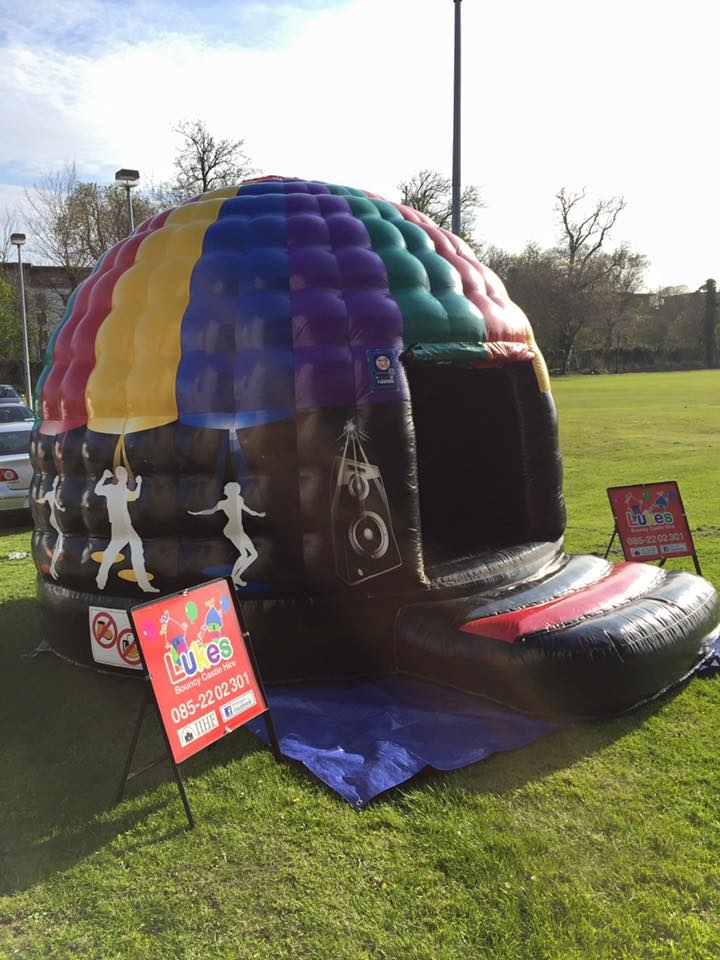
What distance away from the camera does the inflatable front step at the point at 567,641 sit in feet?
14.5

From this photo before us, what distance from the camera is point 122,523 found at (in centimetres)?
517

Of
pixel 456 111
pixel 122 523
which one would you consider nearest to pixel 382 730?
pixel 122 523

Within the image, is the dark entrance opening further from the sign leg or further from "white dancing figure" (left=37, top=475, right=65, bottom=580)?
"white dancing figure" (left=37, top=475, right=65, bottom=580)

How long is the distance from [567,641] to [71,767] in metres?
2.89

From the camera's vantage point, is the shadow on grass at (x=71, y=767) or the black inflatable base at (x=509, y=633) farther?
the black inflatable base at (x=509, y=633)

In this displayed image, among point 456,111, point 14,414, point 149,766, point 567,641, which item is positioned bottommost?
point 149,766

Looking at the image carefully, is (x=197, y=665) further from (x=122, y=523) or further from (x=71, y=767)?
(x=122, y=523)

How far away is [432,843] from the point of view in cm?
348

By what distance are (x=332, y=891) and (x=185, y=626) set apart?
1.41 meters

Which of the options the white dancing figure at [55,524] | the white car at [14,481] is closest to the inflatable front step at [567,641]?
the white dancing figure at [55,524]

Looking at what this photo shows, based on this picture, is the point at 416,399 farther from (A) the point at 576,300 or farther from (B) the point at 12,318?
(A) the point at 576,300

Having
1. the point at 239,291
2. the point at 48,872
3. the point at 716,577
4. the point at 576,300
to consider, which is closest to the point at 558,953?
the point at 48,872

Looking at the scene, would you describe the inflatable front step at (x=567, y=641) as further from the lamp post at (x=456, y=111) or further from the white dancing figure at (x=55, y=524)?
the lamp post at (x=456, y=111)

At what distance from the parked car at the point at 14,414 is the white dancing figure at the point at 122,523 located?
10.2m
